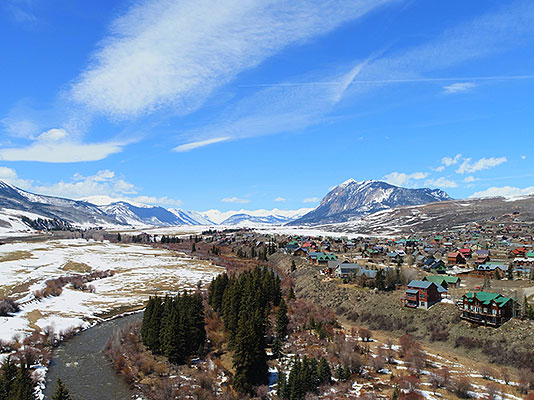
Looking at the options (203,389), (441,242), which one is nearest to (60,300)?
(203,389)

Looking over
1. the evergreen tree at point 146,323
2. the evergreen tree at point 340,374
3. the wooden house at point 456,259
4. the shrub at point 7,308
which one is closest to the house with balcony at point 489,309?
the evergreen tree at point 340,374

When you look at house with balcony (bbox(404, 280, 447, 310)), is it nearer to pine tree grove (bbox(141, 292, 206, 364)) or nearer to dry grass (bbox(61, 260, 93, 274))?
pine tree grove (bbox(141, 292, 206, 364))

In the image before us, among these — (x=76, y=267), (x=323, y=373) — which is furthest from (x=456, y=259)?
(x=76, y=267)

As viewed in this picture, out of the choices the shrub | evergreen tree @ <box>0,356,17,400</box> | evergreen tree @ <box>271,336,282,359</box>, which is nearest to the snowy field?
the shrub

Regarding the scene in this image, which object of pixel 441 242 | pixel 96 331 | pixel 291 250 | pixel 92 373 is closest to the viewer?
pixel 92 373

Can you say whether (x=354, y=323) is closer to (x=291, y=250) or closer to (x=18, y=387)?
(x=18, y=387)

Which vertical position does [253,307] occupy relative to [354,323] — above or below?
above

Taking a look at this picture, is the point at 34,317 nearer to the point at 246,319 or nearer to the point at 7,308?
the point at 7,308
